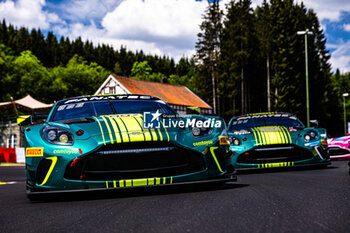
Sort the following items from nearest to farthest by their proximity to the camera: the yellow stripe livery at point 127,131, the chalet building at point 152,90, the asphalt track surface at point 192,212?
the asphalt track surface at point 192,212
the yellow stripe livery at point 127,131
the chalet building at point 152,90

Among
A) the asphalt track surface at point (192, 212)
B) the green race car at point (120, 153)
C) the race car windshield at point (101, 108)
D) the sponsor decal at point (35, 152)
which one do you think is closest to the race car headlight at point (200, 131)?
the green race car at point (120, 153)

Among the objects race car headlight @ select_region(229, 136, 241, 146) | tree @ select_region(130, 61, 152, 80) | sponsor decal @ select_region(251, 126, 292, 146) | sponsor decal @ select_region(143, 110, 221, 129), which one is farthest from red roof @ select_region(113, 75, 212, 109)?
sponsor decal @ select_region(143, 110, 221, 129)

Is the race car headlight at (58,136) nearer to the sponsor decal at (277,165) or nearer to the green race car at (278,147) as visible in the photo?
the green race car at (278,147)

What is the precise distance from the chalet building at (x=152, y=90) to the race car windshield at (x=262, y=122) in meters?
38.3

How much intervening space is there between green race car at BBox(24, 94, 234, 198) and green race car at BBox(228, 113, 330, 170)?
3.34 metres

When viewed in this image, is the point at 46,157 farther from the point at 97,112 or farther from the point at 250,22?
the point at 250,22

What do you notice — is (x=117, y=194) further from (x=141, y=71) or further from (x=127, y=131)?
(x=141, y=71)

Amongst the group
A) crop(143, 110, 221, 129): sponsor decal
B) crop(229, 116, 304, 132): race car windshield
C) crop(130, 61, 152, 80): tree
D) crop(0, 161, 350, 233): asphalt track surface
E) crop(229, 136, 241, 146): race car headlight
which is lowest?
crop(0, 161, 350, 233): asphalt track surface

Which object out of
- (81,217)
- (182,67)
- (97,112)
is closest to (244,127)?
(97,112)

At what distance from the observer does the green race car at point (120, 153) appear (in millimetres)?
4328

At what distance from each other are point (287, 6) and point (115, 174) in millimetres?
51042

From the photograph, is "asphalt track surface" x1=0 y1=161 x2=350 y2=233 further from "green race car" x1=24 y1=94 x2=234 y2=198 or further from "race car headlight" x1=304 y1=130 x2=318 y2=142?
"race car headlight" x1=304 y1=130 x2=318 y2=142

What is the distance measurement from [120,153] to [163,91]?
4997cm

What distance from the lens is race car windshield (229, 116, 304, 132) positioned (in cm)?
935
